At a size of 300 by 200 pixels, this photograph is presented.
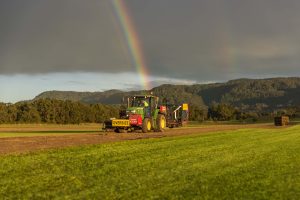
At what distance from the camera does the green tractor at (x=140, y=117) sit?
33.2 meters

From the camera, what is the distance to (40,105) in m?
130

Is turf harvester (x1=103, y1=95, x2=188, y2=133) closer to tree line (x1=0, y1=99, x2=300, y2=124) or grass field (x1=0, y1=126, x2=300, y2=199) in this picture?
grass field (x1=0, y1=126, x2=300, y2=199)

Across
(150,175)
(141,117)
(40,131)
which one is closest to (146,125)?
(141,117)

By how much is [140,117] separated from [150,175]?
2213cm

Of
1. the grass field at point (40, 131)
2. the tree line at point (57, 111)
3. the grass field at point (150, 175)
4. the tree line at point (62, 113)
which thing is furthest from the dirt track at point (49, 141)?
the tree line at point (57, 111)

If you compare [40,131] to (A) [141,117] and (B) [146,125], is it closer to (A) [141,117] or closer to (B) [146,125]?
(A) [141,117]

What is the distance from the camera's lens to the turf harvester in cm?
3319

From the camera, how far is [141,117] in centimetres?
3412

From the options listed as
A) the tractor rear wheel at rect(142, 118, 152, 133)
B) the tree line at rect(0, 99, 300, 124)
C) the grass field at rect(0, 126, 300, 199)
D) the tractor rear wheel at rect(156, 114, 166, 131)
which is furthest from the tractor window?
the tree line at rect(0, 99, 300, 124)

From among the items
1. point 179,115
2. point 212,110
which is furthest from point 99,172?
point 212,110

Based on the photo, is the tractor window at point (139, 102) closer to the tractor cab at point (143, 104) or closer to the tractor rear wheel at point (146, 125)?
the tractor cab at point (143, 104)

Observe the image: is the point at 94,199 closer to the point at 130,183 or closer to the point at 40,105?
the point at 130,183

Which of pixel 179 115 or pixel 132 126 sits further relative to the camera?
pixel 179 115

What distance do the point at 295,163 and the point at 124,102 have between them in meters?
21.1
